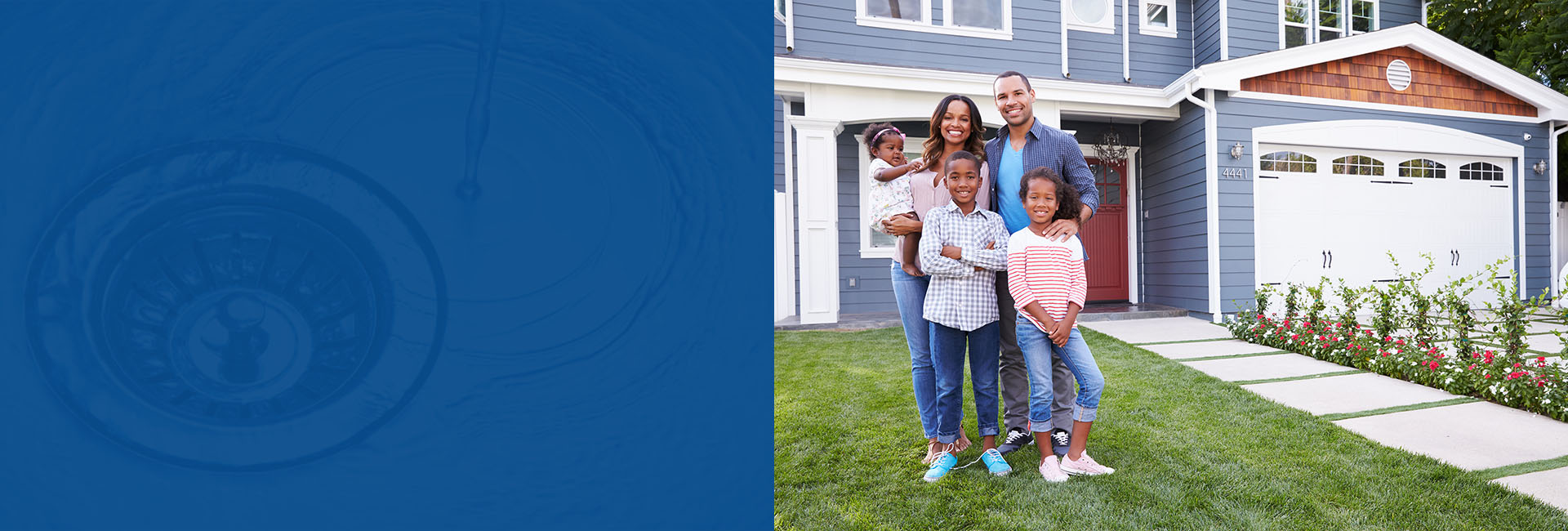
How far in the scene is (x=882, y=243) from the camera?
6285 mm

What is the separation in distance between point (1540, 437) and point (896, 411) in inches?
88.8

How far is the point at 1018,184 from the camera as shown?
1.99 m

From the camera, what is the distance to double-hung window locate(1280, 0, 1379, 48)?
265 inches

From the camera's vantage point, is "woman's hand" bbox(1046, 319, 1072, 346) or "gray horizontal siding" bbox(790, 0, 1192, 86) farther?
"gray horizontal siding" bbox(790, 0, 1192, 86)

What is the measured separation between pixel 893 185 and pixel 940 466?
2.96 feet

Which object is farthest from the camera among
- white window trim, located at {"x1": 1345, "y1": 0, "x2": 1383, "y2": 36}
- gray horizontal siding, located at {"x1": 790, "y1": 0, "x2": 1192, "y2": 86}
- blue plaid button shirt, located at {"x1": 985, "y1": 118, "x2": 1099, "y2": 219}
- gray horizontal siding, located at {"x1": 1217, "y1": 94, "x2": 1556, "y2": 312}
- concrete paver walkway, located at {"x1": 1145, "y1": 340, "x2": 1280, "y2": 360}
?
white window trim, located at {"x1": 1345, "y1": 0, "x2": 1383, "y2": 36}

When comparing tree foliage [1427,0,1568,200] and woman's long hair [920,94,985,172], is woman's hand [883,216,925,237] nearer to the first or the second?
woman's long hair [920,94,985,172]

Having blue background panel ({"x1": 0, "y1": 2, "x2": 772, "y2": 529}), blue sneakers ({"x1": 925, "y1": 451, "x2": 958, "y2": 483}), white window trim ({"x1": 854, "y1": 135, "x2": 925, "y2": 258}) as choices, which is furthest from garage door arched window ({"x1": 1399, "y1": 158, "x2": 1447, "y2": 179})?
blue background panel ({"x1": 0, "y1": 2, "x2": 772, "y2": 529})

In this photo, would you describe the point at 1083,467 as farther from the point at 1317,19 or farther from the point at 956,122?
the point at 1317,19

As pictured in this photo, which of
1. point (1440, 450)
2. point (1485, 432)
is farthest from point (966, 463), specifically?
point (1485, 432)

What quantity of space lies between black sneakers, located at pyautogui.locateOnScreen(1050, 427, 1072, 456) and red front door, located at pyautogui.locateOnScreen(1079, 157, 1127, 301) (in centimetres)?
526

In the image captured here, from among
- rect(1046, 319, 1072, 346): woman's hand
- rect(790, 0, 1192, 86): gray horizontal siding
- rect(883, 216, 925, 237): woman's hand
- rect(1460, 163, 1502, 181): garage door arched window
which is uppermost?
rect(790, 0, 1192, 86): gray horizontal siding

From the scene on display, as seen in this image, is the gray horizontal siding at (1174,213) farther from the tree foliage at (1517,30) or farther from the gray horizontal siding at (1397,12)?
the tree foliage at (1517,30)

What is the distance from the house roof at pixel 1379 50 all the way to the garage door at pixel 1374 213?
675 mm
